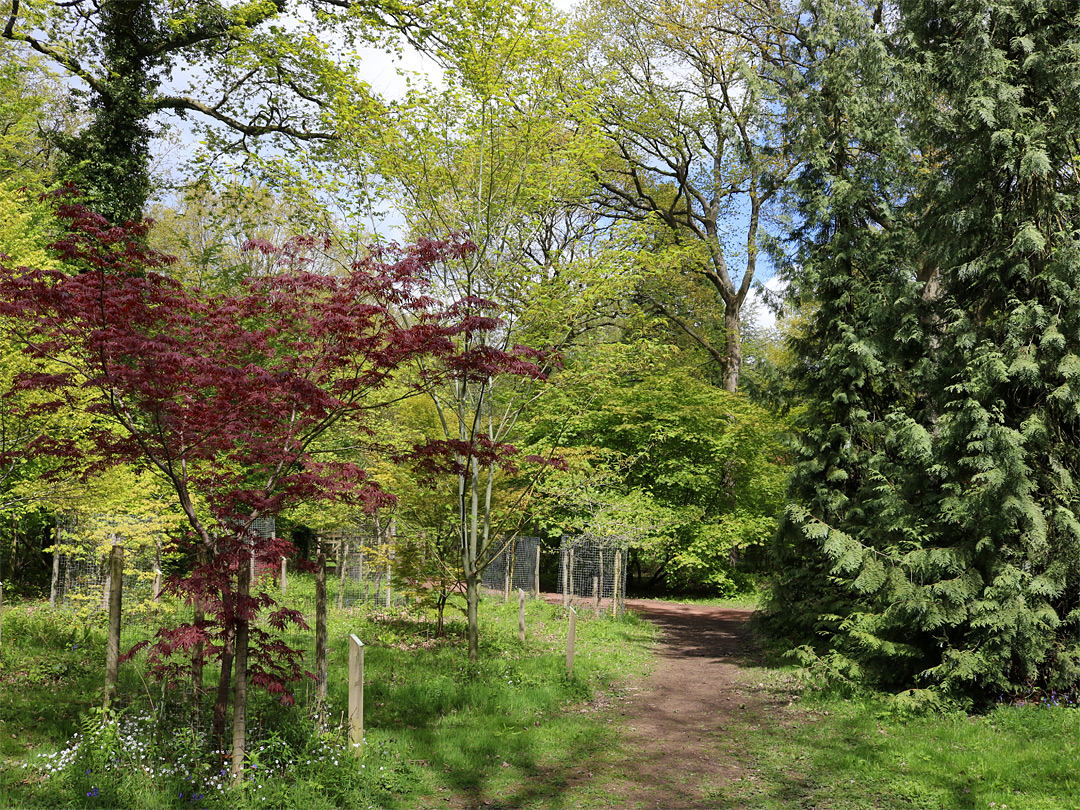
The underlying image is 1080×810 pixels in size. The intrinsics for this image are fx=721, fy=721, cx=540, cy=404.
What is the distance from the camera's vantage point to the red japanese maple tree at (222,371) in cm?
515

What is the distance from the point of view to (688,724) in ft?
26.6

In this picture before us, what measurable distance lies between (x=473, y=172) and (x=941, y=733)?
29.7 feet

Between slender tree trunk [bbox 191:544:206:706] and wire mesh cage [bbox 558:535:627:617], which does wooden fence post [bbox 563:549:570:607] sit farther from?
slender tree trunk [bbox 191:544:206:706]

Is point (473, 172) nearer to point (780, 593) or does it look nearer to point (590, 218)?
point (780, 593)

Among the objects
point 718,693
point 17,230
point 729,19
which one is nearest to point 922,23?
point 718,693

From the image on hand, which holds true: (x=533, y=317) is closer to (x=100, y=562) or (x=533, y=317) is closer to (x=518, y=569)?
(x=100, y=562)

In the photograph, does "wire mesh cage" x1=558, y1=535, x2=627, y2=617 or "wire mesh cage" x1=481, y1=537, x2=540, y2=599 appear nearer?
"wire mesh cage" x1=558, y1=535, x2=627, y2=617

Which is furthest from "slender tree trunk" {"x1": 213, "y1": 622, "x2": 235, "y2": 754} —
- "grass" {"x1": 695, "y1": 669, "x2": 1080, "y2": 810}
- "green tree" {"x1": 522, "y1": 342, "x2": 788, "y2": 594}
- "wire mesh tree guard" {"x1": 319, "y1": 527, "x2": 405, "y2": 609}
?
"green tree" {"x1": 522, "y1": 342, "x2": 788, "y2": 594}

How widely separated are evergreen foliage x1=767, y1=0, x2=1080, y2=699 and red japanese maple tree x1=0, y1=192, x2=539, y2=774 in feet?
18.4

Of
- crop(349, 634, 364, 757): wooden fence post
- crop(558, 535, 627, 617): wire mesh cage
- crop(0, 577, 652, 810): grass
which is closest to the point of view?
crop(0, 577, 652, 810): grass

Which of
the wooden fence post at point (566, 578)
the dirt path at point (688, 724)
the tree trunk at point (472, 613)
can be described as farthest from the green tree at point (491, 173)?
the wooden fence post at point (566, 578)

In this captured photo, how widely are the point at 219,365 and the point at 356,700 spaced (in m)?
2.92

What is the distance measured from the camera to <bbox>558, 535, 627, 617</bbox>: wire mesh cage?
15836 mm

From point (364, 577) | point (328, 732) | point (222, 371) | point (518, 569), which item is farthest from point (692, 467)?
point (222, 371)
